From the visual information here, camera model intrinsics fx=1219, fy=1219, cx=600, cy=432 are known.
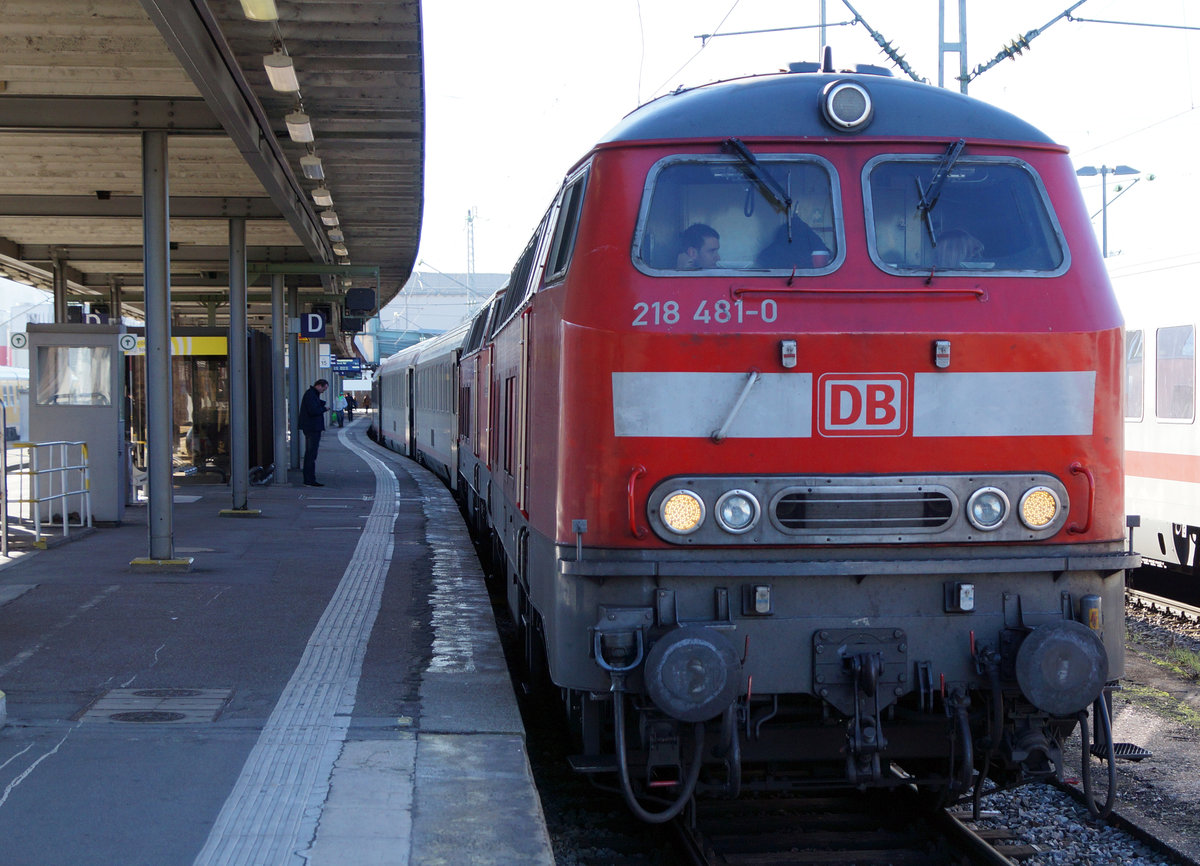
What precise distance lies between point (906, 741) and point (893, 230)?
213cm

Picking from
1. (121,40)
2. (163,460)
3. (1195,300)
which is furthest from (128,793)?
(1195,300)

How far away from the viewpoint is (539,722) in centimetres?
752

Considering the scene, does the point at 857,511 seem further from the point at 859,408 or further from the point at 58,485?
the point at 58,485

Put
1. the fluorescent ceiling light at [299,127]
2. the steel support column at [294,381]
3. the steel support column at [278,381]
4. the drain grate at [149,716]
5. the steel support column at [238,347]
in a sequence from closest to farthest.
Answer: the drain grate at [149,716], the fluorescent ceiling light at [299,127], the steel support column at [238,347], the steel support column at [278,381], the steel support column at [294,381]

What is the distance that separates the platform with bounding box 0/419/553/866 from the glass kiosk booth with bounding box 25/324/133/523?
2490 mm

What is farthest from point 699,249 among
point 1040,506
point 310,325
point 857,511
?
point 310,325

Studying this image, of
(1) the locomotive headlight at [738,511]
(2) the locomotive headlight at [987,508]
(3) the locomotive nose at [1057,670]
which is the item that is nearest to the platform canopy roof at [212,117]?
(1) the locomotive headlight at [738,511]

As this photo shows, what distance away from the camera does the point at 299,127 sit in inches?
474

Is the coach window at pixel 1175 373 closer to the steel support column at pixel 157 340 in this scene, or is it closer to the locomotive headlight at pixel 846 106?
the locomotive headlight at pixel 846 106

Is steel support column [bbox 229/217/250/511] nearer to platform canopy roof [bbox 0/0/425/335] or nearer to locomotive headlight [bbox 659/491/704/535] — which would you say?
platform canopy roof [bbox 0/0/425/335]

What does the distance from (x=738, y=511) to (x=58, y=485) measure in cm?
1154

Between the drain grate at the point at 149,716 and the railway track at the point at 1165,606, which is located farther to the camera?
the railway track at the point at 1165,606

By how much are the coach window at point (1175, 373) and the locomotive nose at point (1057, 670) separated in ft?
22.8

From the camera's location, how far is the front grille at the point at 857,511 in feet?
15.9
